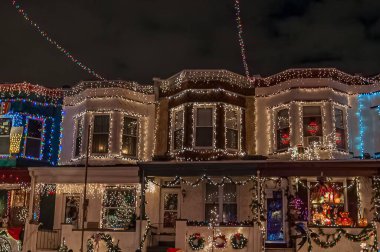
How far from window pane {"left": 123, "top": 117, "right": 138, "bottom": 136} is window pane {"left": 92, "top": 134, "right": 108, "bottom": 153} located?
98 cm

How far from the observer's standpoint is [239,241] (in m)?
18.7

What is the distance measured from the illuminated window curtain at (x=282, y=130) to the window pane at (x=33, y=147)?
11546mm

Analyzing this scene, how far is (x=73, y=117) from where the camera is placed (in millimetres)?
24688

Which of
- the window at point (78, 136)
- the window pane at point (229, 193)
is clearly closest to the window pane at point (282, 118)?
the window pane at point (229, 193)

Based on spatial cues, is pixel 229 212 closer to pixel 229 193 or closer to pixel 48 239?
pixel 229 193

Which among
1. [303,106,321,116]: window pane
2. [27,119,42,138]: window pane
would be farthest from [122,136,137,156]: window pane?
[303,106,321,116]: window pane

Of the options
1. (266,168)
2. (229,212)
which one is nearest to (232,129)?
(229,212)

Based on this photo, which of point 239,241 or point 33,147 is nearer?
point 239,241

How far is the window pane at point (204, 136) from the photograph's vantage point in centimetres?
2266

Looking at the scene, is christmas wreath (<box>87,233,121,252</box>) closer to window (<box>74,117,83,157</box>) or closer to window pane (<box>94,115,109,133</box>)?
window (<box>74,117,83,157</box>)

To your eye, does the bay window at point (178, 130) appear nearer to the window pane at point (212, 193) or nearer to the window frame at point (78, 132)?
the window pane at point (212, 193)

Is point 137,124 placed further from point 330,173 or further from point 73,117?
point 330,173

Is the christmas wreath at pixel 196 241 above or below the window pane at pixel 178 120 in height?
below

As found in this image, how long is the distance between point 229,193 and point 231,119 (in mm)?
3495
